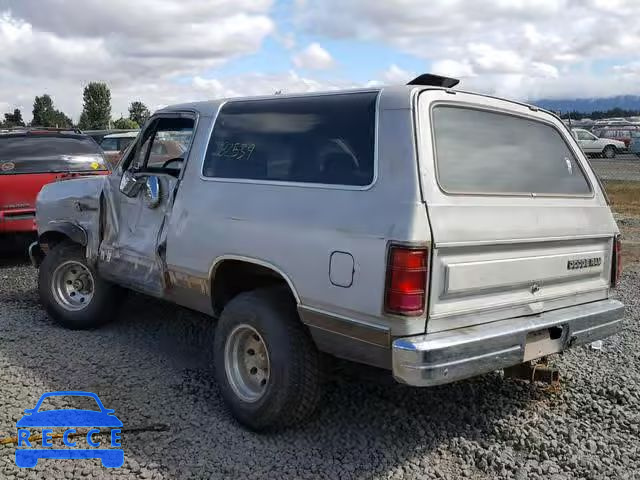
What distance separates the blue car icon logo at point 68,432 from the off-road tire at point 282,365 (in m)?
0.75

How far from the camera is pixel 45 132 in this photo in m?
8.92

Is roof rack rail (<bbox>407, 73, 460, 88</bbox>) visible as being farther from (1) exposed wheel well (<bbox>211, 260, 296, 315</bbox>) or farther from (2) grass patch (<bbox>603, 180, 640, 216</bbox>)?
(2) grass patch (<bbox>603, 180, 640, 216</bbox>)

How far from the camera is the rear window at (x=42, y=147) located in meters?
8.41

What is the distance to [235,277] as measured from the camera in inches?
169

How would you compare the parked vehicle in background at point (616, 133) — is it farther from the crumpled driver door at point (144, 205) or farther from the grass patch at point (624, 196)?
the crumpled driver door at point (144, 205)

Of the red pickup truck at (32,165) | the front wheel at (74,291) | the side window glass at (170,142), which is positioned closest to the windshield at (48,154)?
the red pickup truck at (32,165)

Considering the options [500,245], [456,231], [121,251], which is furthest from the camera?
[121,251]

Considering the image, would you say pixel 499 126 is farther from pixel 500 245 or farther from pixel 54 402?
pixel 54 402

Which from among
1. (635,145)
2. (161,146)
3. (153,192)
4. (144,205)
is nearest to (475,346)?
(153,192)

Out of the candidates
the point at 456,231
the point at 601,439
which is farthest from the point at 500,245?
the point at 601,439

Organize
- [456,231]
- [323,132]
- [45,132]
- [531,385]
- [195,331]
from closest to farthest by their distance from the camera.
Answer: [456,231]
[323,132]
[531,385]
[195,331]
[45,132]

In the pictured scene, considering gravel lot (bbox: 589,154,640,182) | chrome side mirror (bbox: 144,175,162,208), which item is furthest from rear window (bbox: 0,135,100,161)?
gravel lot (bbox: 589,154,640,182)

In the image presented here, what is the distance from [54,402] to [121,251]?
1316 millimetres

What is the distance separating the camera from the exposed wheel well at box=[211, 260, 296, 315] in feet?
13.4
